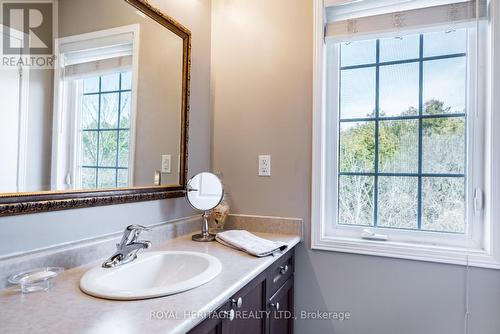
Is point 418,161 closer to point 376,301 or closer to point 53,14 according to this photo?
point 376,301

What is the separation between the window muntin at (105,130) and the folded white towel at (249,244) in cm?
50

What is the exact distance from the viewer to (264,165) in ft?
5.65

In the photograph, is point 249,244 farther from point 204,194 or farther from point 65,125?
point 65,125

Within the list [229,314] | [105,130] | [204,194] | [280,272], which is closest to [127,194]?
[105,130]

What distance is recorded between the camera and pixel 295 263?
165 centimetres

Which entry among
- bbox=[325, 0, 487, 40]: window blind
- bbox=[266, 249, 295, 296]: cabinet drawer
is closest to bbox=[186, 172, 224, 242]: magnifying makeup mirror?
bbox=[266, 249, 295, 296]: cabinet drawer

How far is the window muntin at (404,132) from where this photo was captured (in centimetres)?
146

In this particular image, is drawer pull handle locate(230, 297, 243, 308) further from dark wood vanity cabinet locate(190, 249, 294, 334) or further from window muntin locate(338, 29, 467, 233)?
window muntin locate(338, 29, 467, 233)

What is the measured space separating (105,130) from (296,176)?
3.19 ft

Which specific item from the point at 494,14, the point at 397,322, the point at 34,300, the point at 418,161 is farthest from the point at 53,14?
the point at 397,322

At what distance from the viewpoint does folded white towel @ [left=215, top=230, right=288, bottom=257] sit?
4.04ft

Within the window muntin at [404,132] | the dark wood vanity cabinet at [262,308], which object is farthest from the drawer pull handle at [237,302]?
the window muntin at [404,132]

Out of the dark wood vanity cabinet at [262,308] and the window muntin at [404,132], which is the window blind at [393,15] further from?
the dark wood vanity cabinet at [262,308]

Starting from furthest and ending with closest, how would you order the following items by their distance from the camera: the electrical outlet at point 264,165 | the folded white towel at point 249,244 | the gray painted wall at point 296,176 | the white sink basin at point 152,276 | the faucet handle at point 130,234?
1. the electrical outlet at point 264,165
2. the gray painted wall at point 296,176
3. the folded white towel at point 249,244
4. the faucet handle at point 130,234
5. the white sink basin at point 152,276
